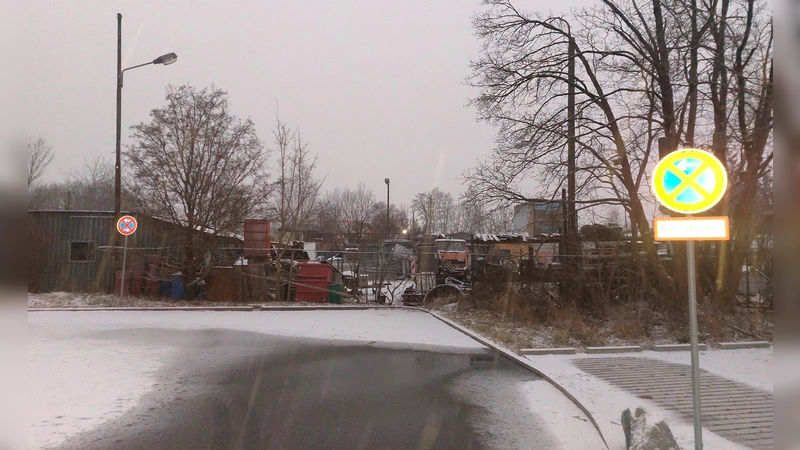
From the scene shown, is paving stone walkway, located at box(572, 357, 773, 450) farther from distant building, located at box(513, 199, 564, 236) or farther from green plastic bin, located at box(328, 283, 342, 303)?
green plastic bin, located at box(328, 283, 342, 303)

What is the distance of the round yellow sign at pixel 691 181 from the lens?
4.62 metres

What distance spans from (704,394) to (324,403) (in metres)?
→ 5.57

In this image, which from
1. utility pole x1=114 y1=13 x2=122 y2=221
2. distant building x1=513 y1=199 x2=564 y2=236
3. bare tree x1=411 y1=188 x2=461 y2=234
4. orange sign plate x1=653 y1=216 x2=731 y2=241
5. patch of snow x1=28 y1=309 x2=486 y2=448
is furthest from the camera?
bare tree x1=411 y1=188 x2=461 y2=234

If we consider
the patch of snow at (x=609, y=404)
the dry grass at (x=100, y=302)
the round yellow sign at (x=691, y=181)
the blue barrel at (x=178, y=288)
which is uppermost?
the round yellow sign at (x=691, y=181)

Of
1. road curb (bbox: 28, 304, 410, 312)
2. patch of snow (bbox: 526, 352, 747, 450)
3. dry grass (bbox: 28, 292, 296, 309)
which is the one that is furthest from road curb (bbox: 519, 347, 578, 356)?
dry grass (bbox: 28, 292, 296, 309)

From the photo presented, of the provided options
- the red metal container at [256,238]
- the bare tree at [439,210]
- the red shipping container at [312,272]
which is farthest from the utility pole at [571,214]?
the bare tree at [439,210]

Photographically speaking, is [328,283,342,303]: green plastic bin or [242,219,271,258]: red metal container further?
[328,283,342,303]: green plastic bin

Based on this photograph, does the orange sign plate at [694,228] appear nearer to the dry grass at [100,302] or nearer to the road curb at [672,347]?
the road curb at [672,347]

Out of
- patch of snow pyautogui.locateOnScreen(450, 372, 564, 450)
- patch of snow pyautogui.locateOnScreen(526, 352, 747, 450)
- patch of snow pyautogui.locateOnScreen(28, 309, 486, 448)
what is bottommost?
patch of snow pyautogui.locateOnScreen(450, 372, 564, 450)

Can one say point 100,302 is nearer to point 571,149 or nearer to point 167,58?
point 167,58

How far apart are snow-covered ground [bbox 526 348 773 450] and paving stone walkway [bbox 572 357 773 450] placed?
212mm

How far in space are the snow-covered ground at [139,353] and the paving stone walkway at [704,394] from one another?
4.55 feet

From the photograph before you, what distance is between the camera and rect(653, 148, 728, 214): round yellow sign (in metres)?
4.62

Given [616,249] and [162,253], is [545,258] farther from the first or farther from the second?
[162,253]
